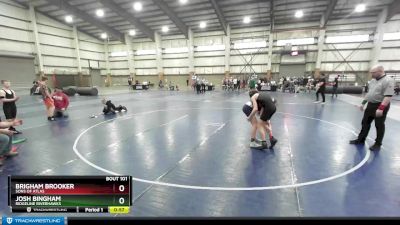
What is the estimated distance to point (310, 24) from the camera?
3038 cm

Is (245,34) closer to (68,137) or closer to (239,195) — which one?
(68,137)

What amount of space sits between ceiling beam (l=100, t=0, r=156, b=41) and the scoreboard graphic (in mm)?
29839

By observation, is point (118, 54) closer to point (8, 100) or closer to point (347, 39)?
point (347, 39)

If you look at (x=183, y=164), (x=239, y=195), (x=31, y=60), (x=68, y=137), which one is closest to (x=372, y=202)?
(x=239, y=195)

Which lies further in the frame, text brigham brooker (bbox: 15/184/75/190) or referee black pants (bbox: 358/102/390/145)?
referee black pants (bbox: 358/102/390/145)

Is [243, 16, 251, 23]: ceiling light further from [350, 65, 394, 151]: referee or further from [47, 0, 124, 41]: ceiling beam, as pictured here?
[350, 65, 394, 151]: referee

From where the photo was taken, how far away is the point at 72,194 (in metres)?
1.63

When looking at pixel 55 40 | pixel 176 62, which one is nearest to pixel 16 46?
pixel 55 40

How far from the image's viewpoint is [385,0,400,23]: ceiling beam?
24016 millimetres

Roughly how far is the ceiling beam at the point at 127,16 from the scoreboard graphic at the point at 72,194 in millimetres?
29839

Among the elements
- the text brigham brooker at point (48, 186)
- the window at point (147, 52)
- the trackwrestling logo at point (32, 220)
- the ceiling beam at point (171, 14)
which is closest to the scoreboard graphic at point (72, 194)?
the text brigham brooker at point (48, 186)

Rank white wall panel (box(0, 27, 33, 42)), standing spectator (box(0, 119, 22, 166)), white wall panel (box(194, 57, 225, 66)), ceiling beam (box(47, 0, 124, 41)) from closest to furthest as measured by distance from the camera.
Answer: standing spectator (box(0, 119, 22, 166))
white wall panel (box(0, 27, 33, 42))
ceiling beam (box(47, 0, 124, 41))
white wall panel (box(194, 57, 225, 66))

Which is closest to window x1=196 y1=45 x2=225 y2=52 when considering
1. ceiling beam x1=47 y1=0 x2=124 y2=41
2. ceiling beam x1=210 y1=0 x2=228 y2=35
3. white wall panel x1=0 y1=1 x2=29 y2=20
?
ceiling beam x1=210 y1=0 x2=228 y2=35

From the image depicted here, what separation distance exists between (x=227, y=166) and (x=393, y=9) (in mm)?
30991
